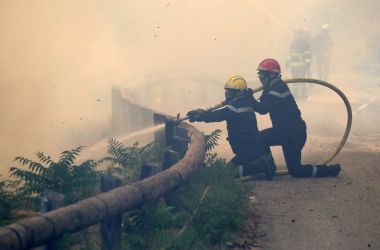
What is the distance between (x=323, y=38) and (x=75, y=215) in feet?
68.3

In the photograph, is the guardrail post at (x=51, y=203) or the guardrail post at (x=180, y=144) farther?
the guardrail post at (x=180, y=144)

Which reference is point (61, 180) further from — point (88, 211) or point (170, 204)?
point (88, 211)

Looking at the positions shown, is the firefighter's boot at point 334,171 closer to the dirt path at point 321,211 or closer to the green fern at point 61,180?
the dirt path at point 321,211

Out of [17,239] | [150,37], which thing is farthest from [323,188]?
[150,37]

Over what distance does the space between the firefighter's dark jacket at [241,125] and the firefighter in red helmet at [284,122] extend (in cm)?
20

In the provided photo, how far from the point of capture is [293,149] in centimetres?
924

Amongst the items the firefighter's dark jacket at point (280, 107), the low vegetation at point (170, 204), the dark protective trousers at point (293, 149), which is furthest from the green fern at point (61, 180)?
the dark protective trousers at point (293, 149)

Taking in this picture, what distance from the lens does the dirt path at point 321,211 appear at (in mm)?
6379

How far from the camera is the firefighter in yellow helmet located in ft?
29.2

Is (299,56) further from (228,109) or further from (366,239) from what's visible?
(366,239)

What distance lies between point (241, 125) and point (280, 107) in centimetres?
70

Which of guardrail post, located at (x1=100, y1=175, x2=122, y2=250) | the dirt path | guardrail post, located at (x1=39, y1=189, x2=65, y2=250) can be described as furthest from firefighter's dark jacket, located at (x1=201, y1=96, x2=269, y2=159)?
guardrail post, located at (x1=39, y1=189, x2=65, y2=250)

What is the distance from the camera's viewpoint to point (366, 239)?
20.9 ft

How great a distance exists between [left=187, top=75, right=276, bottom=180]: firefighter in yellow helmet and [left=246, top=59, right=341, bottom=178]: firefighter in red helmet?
0.67 ft
